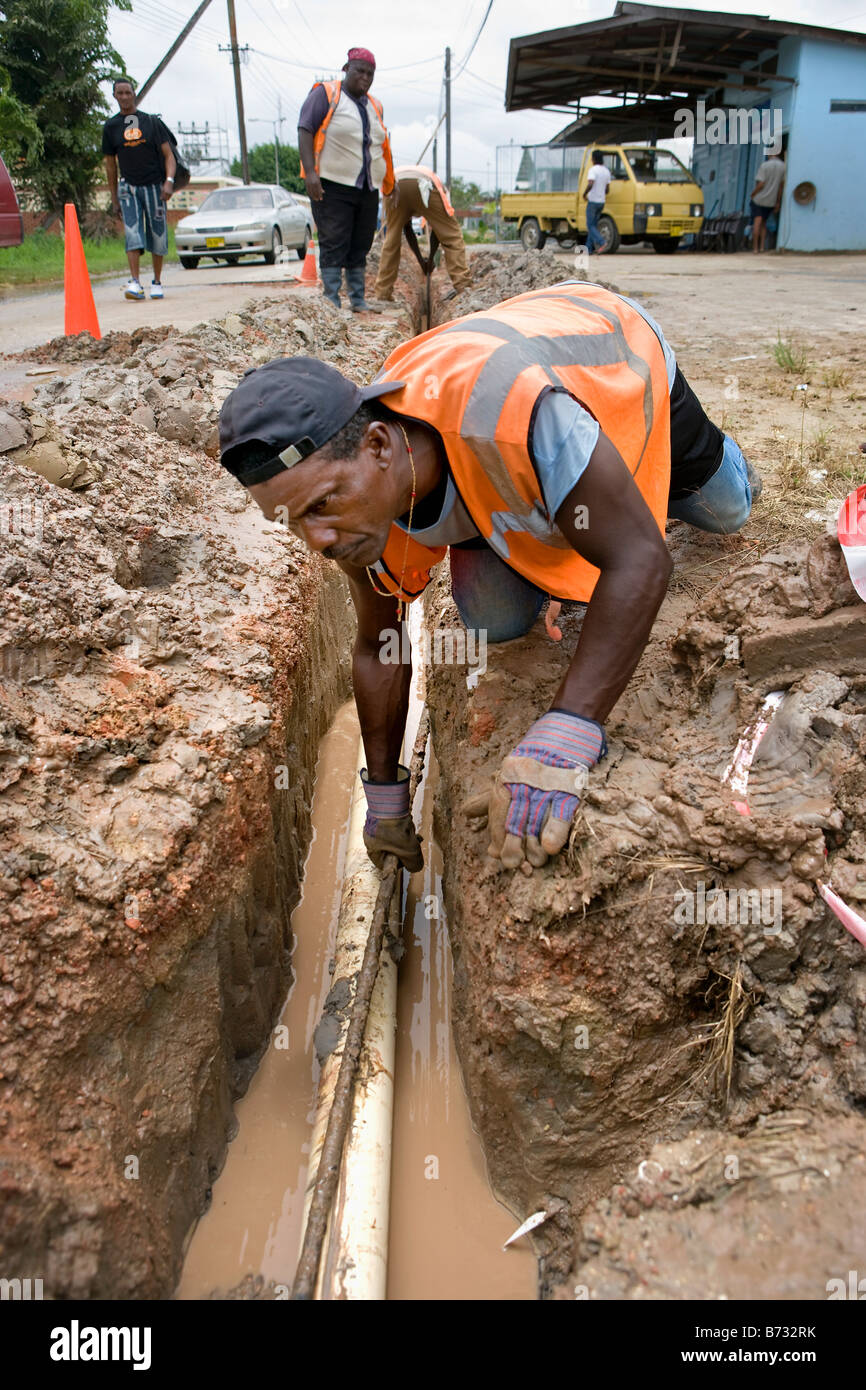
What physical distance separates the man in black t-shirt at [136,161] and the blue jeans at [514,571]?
707cm

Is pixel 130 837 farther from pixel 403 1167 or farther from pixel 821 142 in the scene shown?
pixel 821 142

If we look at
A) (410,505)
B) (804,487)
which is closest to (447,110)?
(804,487)

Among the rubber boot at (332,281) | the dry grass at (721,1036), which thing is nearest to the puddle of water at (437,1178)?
the dry grass at (721,1036)

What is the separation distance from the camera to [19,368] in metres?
5.73

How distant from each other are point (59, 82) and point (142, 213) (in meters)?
15.3

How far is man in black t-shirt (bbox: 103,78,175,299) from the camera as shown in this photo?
26.0 feet

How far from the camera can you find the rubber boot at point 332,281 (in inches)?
338

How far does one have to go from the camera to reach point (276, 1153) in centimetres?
237

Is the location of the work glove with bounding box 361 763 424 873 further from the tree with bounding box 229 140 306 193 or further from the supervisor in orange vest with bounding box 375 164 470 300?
the tree with bounding box 229 140 306 193

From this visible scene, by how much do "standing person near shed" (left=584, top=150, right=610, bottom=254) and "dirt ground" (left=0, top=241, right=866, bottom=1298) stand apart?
1396 cm

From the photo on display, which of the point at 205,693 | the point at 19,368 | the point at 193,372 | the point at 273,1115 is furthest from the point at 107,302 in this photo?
the point at 273,1115

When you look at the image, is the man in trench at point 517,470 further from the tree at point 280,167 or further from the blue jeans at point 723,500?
the tree at point 280,167

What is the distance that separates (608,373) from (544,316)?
0.23m
